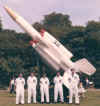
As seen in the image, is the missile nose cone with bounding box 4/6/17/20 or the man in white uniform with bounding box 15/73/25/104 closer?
the man in white uniform with bounding box 15/73/25/104

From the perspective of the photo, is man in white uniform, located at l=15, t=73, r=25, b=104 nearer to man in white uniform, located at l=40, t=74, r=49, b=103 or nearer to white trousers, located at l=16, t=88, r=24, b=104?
white trousers, located at l=16, t=88, r=24, b=104

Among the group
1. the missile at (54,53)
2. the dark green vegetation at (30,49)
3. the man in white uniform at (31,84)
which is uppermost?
the dark green vegetation at (30,49)

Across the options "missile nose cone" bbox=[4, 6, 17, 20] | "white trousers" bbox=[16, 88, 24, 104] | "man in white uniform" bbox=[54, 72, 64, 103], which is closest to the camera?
"white trousers" bbox=[16, 88, 24, 104]

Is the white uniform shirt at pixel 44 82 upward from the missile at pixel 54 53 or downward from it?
downward

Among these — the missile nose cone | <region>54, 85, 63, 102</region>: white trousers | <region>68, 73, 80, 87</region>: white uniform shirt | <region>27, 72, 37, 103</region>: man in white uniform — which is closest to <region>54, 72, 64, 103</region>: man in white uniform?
<region>54, 85, 63, 102</region>: white trousers

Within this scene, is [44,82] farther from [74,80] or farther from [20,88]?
[74,80]

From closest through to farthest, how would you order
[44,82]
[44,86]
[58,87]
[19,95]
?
1. [19,95]
2. [44,82]
3. [44,86]
4. [58,87]

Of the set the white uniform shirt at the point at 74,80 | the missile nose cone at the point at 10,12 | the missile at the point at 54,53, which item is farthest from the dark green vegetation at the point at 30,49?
the white uniform shirt at the point at 74,80

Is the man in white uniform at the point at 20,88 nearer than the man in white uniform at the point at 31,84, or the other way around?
the man in white uniform at the point at 20,88

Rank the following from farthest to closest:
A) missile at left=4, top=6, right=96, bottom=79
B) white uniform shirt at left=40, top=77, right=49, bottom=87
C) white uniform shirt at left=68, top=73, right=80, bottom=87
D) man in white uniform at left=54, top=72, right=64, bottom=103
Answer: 1. missile at left=4, top=6, right=96, bottom=79
2. man in white uniform at left=54, top=72, right=64, bottom=103
3. white uniform shirt at left=40, top=77, right=49, bottom=87
4. white uniform shirt at left=68, top=73, right=80, bottom=87

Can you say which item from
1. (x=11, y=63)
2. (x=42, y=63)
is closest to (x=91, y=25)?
(x=11, y=63)

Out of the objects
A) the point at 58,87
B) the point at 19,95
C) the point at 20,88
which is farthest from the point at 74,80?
the point at 19,95

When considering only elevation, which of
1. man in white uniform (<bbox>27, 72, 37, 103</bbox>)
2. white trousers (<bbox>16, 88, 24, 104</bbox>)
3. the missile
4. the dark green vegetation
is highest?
the dark green vegetation

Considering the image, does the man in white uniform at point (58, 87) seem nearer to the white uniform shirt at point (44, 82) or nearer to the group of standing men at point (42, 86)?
the group of standing men at point (42, 86)
